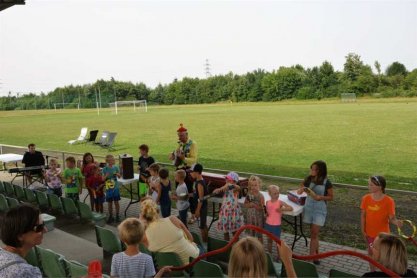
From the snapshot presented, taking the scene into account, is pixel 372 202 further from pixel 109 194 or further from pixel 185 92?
pixel 185 92

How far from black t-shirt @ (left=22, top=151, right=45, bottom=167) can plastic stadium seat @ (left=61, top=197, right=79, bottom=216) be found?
4440mm

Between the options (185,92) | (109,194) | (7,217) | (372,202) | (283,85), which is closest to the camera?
(7,217)

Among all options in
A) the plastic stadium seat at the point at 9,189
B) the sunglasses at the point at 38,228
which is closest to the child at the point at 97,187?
the plastic stadium seat at the point at 9,189

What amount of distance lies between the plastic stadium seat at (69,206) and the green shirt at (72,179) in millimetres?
989

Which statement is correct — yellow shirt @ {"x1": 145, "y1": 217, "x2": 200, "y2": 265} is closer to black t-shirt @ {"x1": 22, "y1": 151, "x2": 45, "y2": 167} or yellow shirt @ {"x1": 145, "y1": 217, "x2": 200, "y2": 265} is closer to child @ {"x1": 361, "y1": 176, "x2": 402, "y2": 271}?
child @ {"x1": 361, "y1": 176, "x2": 402, "y2": 271}

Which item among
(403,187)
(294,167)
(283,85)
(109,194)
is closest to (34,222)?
(109,194)

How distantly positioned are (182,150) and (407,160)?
32.9ft

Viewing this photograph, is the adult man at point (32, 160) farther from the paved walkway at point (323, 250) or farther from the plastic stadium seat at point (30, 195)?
the paved walkway at point (323, 250)

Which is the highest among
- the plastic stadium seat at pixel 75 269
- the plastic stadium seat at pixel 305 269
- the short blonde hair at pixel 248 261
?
the short blonde hair at pixel 248 261

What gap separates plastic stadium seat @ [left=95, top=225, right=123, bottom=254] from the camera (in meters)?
5.01

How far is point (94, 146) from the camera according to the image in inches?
874

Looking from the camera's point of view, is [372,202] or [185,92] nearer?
[372,202]

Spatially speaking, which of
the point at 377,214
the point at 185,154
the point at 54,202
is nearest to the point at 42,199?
the point at 54,202

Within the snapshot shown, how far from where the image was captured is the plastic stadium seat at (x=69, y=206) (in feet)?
24.1
